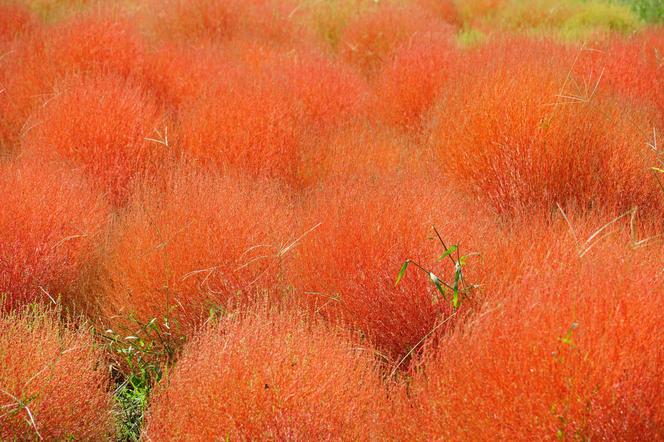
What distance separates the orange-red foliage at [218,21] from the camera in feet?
25.1

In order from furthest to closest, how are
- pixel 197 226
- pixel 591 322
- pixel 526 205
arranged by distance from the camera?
pixel 526 205 < pixel 197 226 < pixel 591 322

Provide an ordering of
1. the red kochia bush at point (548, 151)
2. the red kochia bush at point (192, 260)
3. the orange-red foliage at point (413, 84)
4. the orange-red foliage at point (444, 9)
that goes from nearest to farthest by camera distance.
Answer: the red kochia bush at point (192, 260), the red kochia bush at point (548, 151), the orange-red foliage at point (413, 84), the orange-red foliage at point (444, 9)

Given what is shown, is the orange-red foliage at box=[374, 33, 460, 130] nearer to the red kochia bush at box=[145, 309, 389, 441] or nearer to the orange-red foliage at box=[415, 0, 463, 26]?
the orange-red foliage at box=[415, 0, 463, 26]

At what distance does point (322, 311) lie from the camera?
146 inches

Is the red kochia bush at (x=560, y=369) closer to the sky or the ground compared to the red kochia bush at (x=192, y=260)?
closer to the sky

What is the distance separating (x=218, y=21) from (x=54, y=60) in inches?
79.8

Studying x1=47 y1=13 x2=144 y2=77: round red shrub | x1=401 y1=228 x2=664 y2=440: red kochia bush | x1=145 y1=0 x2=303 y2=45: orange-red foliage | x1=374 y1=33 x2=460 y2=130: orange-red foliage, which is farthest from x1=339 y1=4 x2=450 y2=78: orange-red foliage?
x1=401 y1=228 x2=664 y2=440: red kochia bush

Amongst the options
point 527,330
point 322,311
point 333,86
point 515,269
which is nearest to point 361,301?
point 322,311

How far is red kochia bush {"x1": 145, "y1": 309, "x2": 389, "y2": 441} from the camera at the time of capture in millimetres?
2723

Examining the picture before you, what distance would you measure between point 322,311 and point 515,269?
0.88 m

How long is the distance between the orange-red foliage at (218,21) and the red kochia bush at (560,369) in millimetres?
5278

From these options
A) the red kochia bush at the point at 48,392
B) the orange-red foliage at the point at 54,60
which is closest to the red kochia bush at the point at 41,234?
the red kochia bush at the point at 48,392

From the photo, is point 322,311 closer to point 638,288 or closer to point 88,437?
point 88,437

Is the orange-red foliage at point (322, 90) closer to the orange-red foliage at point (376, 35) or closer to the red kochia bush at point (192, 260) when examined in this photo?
the orange-red foliage at point (376, 35)
